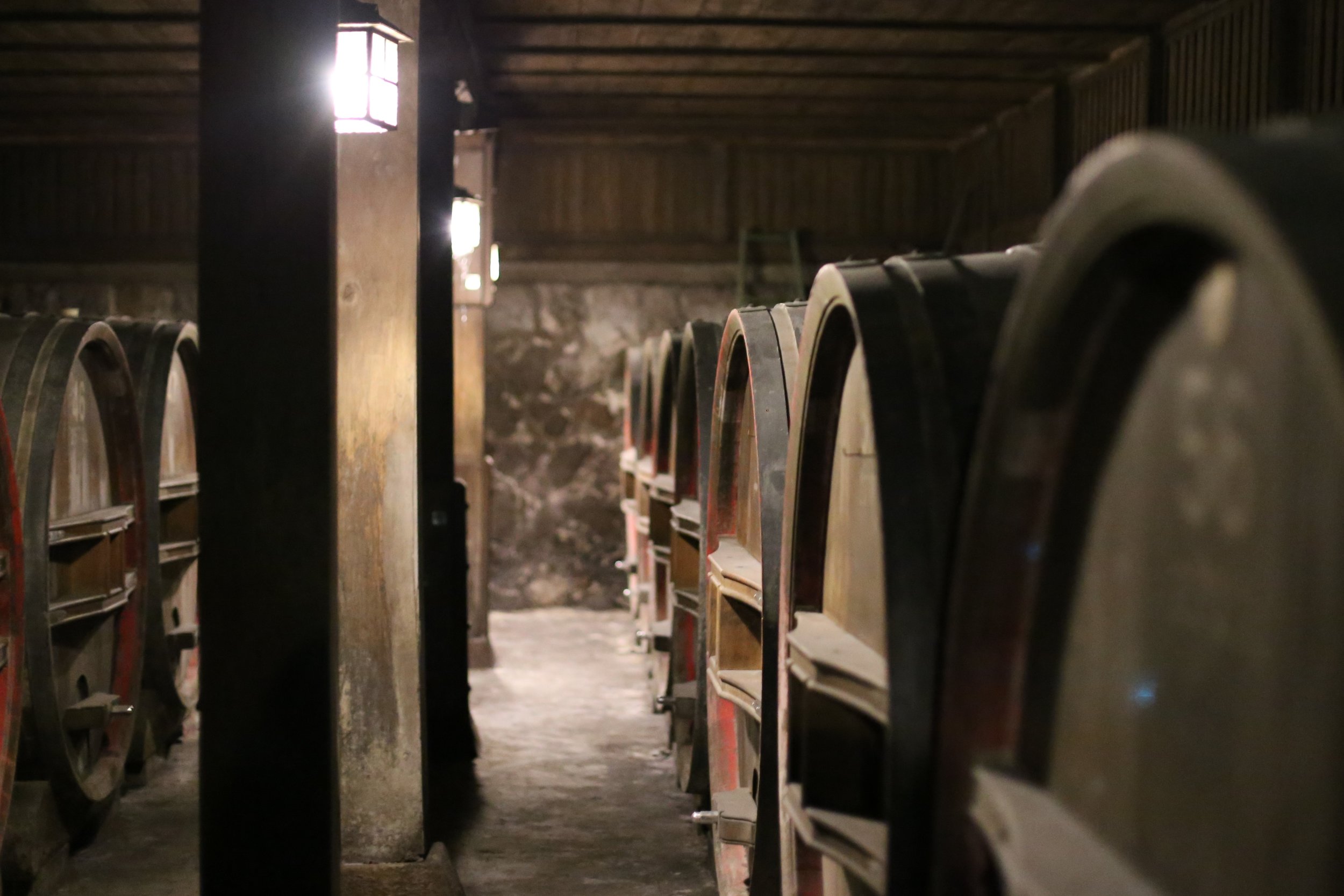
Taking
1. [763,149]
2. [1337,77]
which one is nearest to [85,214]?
[763,149]

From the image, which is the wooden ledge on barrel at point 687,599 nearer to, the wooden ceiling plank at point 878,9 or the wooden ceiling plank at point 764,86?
the wooden ceiling plank at point 878,9

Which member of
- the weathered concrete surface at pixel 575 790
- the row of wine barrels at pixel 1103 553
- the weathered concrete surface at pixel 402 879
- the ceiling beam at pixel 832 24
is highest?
the ceiling beam at pixel 832 24

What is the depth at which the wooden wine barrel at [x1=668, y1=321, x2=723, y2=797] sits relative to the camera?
409cm

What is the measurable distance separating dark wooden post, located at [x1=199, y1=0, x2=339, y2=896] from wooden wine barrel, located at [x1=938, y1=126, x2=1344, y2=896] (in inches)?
46.2

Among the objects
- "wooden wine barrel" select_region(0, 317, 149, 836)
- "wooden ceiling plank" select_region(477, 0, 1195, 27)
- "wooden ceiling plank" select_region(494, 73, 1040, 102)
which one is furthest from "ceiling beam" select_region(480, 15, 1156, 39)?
"wooden wine barrel" select_region(0, 317, 149, 836)

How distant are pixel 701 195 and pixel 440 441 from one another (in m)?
4.70

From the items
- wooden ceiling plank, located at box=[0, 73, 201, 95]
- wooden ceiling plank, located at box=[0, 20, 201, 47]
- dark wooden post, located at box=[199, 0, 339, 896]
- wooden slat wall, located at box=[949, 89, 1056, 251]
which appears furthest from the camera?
wooden slat wall, located at box=[949, 89, 1056, 251]

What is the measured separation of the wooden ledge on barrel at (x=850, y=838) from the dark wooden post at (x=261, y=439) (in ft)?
2.70

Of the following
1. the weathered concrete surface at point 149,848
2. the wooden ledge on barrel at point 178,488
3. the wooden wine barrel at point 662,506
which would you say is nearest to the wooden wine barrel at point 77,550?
the weathered concrete surface at point 149,848

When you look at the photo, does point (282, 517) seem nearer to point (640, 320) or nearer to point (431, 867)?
point (431, 867)

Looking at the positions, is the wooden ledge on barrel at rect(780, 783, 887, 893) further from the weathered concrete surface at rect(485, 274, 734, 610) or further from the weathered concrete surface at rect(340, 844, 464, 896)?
the weathered concrete surface at rect(485, 274, 734, 610)

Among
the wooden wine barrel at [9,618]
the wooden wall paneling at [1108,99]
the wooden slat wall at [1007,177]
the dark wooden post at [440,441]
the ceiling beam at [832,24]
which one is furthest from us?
the wooden slat wall at [1007,177]

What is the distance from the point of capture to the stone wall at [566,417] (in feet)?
31.4

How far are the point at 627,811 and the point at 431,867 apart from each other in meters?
1.19
